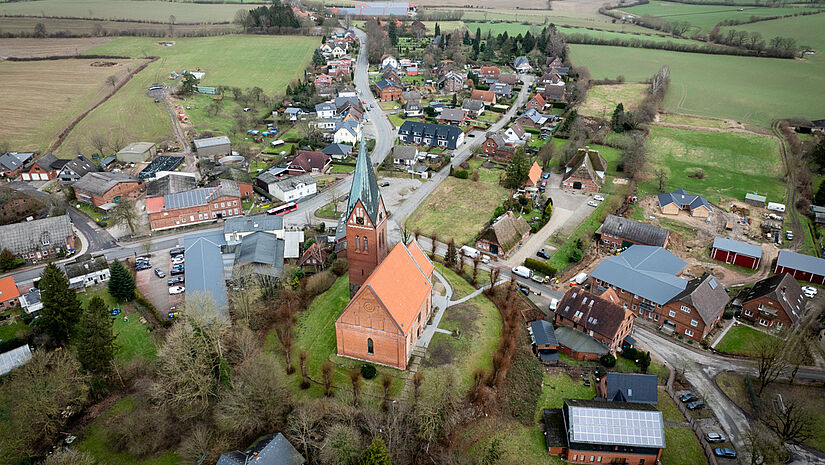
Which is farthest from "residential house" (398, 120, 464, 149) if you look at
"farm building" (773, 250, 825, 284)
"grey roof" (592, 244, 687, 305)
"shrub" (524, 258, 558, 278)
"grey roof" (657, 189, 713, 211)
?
"farm building" (773, 250, 825, 284)

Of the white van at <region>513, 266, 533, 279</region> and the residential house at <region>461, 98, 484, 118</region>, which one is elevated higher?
the residential house at <region>461, 98, 484, 118</region>

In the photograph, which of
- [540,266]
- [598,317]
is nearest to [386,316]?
[598,317]

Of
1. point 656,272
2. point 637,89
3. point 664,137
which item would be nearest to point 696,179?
point 664,137

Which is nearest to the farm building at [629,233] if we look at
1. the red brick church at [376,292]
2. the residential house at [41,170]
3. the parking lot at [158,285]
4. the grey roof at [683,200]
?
the grey roof at [683,200]

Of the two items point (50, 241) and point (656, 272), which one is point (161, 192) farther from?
point (656, 272)

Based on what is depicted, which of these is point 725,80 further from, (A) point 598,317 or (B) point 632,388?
(B) point 632,388

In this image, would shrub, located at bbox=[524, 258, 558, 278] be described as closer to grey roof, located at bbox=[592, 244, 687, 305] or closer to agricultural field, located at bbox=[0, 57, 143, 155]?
grey roof, located at bbox=[592, 244, 687, 305]
